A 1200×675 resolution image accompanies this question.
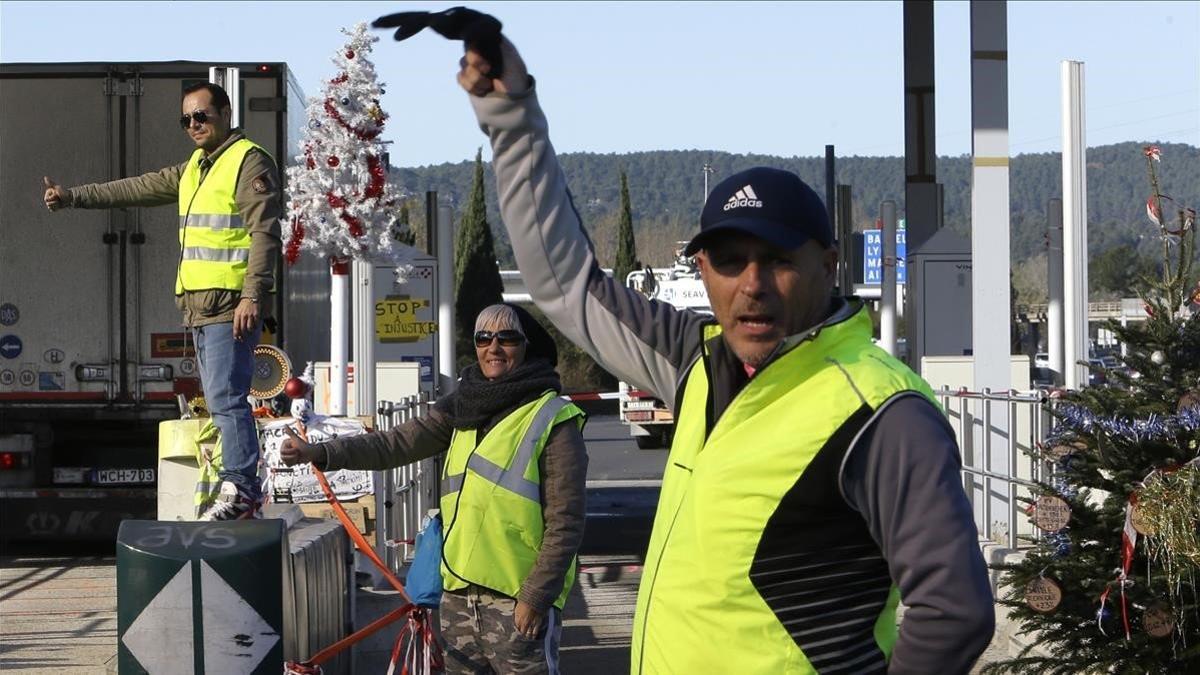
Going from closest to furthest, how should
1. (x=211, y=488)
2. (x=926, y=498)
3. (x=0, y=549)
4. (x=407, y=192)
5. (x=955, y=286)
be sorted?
(x=926, y=498) < (x=211, y=488) < (x=407, y=192) < (x=0, y=549) < (x=955, y=286)

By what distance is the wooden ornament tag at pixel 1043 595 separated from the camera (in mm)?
6809

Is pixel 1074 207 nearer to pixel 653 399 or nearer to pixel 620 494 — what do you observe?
pixel 620 494

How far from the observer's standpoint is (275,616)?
21.2 feet

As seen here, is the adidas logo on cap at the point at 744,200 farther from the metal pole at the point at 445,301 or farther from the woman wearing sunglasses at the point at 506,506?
the metal pole at the point at 445,301

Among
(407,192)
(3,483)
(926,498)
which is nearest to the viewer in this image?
(926,498)

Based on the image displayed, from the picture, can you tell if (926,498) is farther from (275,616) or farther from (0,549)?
(0,549)

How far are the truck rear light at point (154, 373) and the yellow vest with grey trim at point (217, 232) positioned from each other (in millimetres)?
6750

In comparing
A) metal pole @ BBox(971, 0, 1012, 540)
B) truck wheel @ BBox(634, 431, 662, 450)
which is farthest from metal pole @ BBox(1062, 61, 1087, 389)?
truck wheel @ BBox(634, 431, 662, 450)

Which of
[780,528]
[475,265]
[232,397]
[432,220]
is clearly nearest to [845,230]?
[432,220]

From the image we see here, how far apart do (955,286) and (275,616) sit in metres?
11.9

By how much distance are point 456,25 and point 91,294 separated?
11.9m

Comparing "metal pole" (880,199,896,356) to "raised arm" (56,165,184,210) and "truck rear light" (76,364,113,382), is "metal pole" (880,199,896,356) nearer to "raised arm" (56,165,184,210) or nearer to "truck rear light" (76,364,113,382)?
"truck rear light" (76,364,113,382)

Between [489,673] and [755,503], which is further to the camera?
[489,673]

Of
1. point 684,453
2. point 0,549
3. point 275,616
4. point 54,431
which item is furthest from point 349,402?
point 684,453
